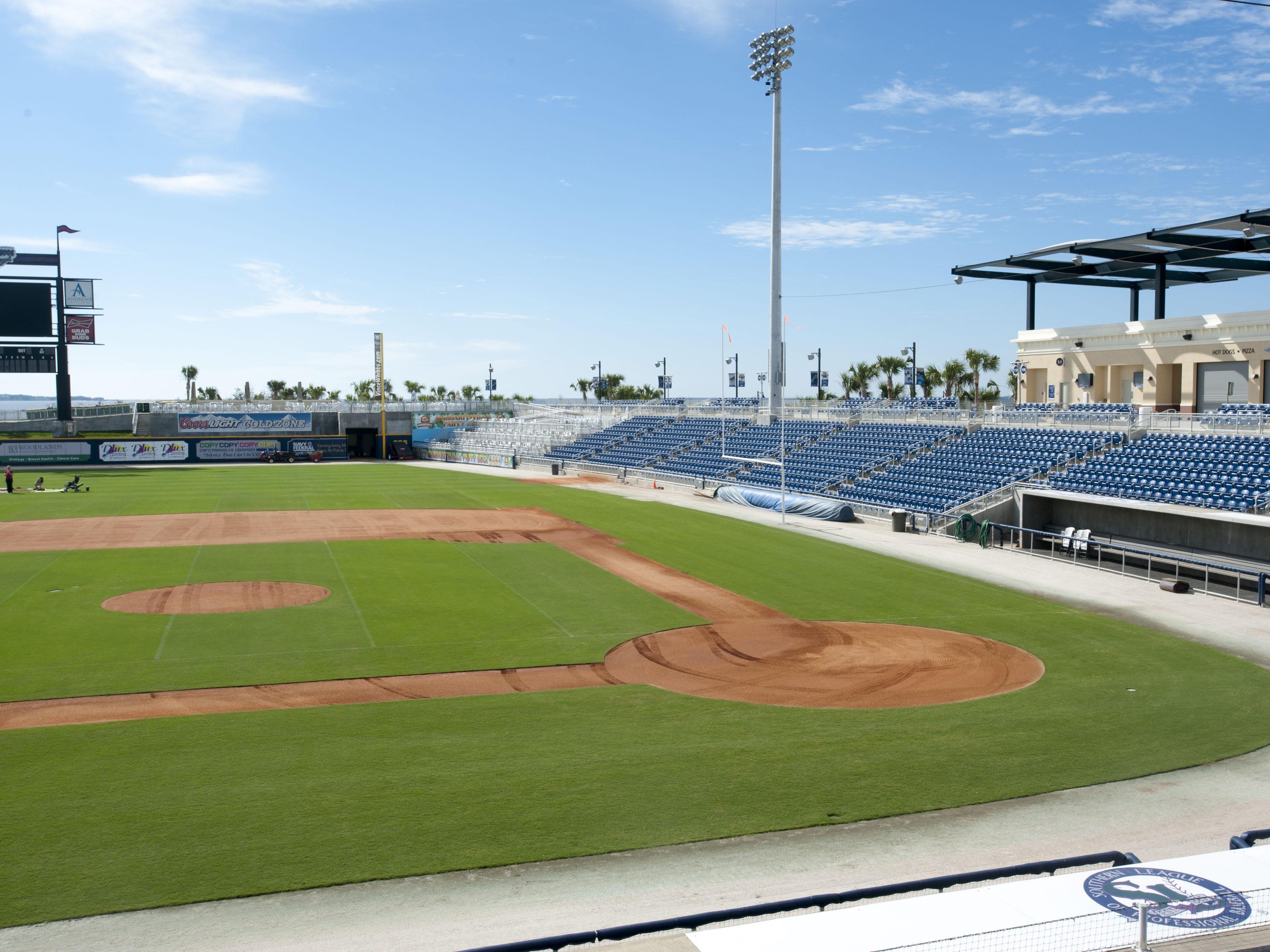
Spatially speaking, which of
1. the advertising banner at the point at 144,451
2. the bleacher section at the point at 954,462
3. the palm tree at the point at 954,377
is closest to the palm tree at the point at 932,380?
the palm tree at the point at 954,377

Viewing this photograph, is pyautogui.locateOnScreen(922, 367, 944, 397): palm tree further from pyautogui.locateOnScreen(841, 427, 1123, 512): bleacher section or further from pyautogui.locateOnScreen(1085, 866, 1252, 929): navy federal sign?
pyautogui.locateOnScreen(1085, 866, 1252, 929): navy federal sign

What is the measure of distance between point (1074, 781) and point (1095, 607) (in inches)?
469

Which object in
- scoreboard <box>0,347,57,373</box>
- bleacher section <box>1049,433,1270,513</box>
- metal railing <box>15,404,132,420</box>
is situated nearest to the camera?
bleacher section <box>1049,433,1270,513</box>

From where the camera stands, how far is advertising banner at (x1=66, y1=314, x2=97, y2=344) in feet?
232

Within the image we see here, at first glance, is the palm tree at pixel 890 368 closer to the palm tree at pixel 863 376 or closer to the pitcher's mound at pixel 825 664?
the palm tree at pixel 863 376

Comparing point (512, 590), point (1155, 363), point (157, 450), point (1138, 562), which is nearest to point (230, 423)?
point (157, 450)

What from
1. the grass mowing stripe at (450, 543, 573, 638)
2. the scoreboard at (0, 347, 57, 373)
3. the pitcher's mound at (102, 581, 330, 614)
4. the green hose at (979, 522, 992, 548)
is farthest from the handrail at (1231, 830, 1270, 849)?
the scoreboard at (0, 347, 57, 373)

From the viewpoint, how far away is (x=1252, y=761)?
12.5 metres

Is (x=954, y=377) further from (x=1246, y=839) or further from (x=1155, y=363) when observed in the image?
(x=1246, y=839)

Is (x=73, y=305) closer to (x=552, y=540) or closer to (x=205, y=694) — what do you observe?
(x=552, y=540)

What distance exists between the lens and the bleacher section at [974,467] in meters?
35.2

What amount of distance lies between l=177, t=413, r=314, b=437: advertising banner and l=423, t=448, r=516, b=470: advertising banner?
13.1 meters

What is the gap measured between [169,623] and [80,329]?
6189 cm

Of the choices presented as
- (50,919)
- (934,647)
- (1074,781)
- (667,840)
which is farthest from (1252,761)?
(50,919)
